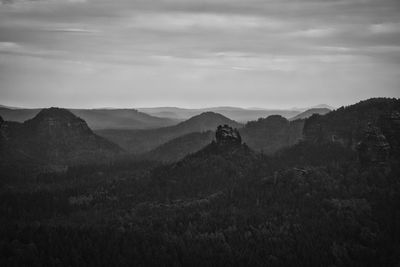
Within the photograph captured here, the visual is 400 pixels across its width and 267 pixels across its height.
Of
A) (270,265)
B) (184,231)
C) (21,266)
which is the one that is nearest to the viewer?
(21,266)

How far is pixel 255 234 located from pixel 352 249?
3594 cm

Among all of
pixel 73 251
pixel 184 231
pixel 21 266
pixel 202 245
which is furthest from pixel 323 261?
pixel 21 266

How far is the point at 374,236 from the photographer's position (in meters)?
174

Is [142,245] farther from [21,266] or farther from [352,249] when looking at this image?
[352,249]

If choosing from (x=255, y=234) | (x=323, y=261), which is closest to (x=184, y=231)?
(x=255, y=234)

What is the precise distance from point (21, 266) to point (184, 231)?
6388 centimetres

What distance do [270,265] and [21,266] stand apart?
81703 mm

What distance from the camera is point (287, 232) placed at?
17750 cm

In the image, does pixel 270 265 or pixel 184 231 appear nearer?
pixel 270 265

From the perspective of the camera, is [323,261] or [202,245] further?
[202,245]

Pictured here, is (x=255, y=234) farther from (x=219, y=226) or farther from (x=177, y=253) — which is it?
(x=177, y=253)

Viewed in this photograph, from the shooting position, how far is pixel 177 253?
163125mm

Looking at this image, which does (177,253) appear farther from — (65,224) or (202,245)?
(65,224)

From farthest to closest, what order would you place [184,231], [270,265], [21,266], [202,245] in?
[184,231]
[202,245]
[270,265]
[21,266]
